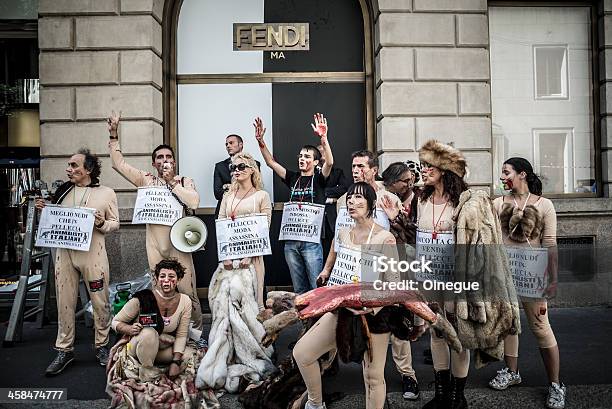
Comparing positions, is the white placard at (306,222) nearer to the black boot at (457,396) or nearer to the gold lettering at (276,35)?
the black boot at (457,396)

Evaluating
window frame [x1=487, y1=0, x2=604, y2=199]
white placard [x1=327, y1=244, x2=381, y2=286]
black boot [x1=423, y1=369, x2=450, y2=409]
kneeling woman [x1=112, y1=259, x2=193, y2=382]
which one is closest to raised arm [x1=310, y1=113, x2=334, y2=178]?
white placard [x1=327, y1=244, x2=381, y2=286]

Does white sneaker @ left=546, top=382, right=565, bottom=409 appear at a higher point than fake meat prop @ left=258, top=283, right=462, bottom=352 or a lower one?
lower

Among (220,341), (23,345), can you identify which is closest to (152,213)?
(220,341)

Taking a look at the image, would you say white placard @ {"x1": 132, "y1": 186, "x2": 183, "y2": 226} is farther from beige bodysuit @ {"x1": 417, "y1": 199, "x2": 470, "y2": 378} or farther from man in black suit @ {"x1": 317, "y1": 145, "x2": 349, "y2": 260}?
beige bodysuit @ {"x1": 417, "y1": 199, "x2": 470, "y2": 378}

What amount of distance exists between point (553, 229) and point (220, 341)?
10.4ft

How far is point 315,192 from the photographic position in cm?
622

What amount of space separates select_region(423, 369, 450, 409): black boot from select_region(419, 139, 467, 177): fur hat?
163cm

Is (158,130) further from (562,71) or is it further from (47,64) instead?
(562,71)

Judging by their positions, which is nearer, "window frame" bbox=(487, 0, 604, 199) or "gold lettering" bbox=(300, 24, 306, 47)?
"gold lettering" bbox=(300, 24, 306, 47)

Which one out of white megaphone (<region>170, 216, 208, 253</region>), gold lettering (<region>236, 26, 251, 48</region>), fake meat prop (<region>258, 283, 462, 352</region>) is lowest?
fake meat prop (<region>258, 283, 462, 352</region>)

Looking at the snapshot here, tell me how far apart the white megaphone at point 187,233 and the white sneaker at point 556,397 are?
353 centimetres

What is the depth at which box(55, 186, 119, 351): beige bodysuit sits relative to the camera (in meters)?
5.53

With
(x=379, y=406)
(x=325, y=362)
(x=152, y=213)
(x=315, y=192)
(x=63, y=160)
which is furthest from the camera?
(x=63, y=160)

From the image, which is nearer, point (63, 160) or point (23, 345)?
point (23, 345)
